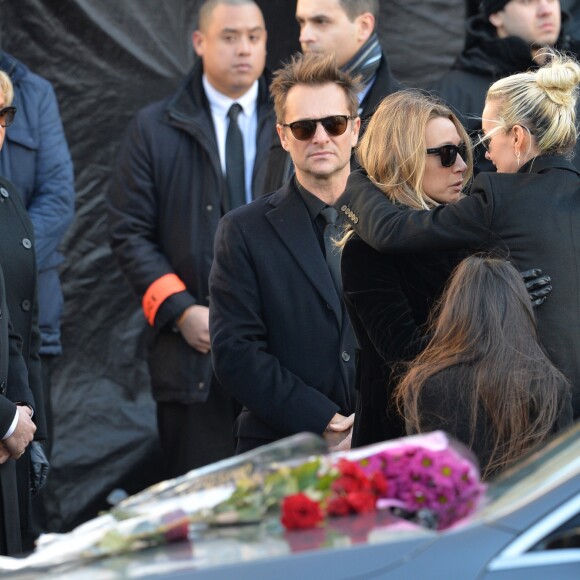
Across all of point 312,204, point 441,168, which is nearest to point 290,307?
point 312,204

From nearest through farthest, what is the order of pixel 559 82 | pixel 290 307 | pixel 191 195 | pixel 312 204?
pixel 559 82 → pixel 290 307 → pixel 312 204 → pixel 191 195

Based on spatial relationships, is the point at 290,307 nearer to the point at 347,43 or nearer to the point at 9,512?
the point at 9,512

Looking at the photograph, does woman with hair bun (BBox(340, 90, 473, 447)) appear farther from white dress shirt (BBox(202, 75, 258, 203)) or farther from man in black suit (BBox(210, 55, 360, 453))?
white dress shirt (BBox(202, 75, 258, 203))

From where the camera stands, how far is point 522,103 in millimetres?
4562

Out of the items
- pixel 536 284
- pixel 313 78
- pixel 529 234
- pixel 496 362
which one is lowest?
pixel 496 362

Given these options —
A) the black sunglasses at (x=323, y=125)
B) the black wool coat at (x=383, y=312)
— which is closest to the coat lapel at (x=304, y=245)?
the black sunglasses at (x=323, y=125)

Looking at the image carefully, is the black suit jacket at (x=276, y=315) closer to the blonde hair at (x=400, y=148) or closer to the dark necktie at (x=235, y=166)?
the blonde hair at (x=400, y=148)

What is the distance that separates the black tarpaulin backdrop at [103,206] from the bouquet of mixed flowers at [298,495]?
4.10 meters

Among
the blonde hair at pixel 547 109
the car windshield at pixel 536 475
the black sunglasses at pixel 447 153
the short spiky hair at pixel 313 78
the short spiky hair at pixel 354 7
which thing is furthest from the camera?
the short spiky hair at pixel 354 7

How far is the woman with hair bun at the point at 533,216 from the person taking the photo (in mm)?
4406

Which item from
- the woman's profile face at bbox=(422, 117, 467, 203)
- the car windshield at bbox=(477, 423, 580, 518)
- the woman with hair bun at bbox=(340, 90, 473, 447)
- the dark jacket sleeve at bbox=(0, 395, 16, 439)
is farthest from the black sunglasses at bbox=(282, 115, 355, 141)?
the car windshield at bbox=(477, 423, 580, 518)

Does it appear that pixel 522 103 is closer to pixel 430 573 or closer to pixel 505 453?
pixel 505 453

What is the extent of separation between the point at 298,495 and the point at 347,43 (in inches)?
159

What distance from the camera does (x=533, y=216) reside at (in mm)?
4406
